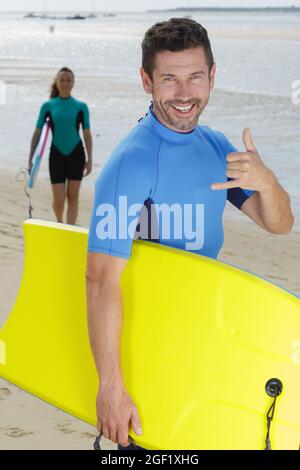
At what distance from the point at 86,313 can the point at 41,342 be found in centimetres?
21

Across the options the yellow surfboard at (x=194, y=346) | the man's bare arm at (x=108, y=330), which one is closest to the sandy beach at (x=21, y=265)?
the yellow surfboard at (x=194, y=346)

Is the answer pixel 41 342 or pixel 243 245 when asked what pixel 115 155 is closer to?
pixel 41 342

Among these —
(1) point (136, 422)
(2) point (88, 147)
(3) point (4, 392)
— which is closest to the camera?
(1) point (136, 422)

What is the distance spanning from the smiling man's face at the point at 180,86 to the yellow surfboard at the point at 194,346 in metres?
0.30

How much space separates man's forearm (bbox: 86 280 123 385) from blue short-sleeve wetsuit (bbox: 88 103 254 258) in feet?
0.29

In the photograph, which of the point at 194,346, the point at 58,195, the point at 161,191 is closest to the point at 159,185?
the point at 161,191

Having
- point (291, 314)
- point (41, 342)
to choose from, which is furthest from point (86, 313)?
point (291, 314)

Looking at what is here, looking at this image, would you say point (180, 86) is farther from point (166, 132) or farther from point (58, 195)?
point (58, 195)

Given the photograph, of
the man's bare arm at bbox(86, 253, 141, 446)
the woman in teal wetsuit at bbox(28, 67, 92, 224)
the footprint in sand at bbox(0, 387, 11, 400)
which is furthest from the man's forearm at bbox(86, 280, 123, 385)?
the woman in teal wetsuit at bbox(28, 67, 92, 224)

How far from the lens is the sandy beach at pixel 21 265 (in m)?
3.78

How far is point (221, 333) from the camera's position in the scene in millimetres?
1923

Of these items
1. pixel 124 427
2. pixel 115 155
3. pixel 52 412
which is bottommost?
pixel 52 412

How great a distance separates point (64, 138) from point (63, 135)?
0.10 feet

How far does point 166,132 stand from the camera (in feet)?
6.48
